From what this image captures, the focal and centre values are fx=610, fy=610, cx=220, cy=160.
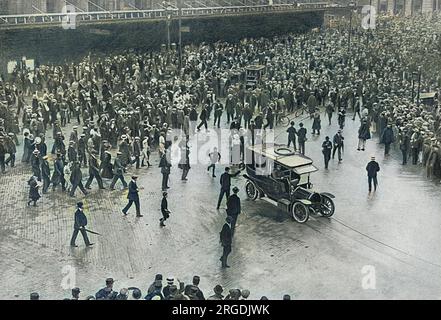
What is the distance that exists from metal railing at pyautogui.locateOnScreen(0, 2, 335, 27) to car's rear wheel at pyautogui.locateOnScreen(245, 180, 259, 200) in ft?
71.9

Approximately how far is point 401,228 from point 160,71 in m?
20.2

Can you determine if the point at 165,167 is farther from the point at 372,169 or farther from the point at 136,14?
the point at 136,14

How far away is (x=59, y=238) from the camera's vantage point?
14102 mm

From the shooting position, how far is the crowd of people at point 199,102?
18.6 meters

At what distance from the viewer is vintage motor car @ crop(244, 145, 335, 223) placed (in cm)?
1491

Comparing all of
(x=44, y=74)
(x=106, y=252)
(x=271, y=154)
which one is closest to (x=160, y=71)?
(x=44, y=74)

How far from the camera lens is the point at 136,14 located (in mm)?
45469

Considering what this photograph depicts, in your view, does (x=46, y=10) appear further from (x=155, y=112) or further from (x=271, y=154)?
(x=271, y=154)

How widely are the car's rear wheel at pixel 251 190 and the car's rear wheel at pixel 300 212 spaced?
162 centimetres
